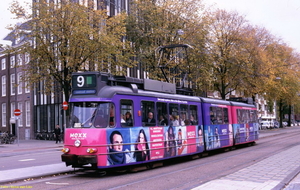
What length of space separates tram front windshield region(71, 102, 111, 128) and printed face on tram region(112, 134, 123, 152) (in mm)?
514

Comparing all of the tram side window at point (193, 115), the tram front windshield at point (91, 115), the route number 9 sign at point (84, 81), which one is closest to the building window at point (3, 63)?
the tram side window at point (193, 115)

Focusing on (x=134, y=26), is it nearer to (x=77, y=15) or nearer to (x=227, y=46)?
(x=77, y=15)

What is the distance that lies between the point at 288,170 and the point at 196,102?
20.4 feet

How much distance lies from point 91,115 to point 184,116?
17.3 ft

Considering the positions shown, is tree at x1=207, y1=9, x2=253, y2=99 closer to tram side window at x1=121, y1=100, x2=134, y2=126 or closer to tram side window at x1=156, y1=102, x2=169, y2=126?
tram side window at x1=156, y1=102, x2=169, y2=126

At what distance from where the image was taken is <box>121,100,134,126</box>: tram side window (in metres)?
11.5

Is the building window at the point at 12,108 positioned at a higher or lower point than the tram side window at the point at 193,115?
higher

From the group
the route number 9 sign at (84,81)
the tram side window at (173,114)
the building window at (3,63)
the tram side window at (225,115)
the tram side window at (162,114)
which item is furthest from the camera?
the building window at (3,63)

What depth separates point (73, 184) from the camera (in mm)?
9805

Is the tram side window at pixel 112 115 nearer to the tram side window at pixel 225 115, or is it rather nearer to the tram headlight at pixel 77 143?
the tram headlight at pixel 77 143

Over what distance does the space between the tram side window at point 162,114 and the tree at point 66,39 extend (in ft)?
→ 45.1

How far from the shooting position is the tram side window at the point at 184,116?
48.8ft

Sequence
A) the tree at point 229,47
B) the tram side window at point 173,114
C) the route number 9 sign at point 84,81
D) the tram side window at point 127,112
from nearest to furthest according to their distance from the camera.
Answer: the route number 9 sign at point 84,81 → the tram side window at point 127,112 → the tram side window at point 173,114 → the tree at point 229,47

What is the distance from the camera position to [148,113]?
41.6 feet
